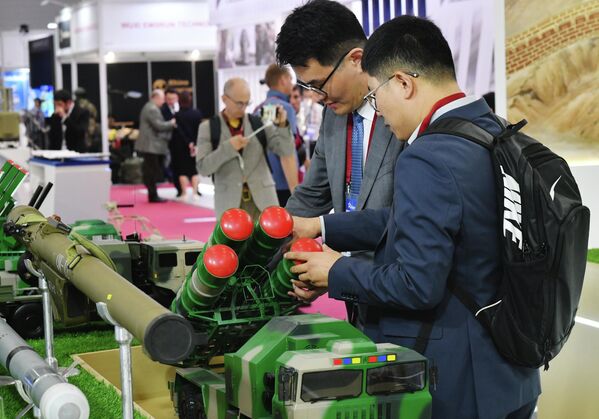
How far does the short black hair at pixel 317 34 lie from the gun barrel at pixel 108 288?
0.84 metres

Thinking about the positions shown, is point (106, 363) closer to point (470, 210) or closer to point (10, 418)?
point (10, 418)

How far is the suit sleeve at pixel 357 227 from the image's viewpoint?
2.69 m

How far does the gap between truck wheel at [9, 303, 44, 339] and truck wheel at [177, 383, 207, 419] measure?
250cm

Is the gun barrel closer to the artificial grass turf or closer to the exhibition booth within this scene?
the exhibition booth

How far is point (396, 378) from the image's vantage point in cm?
202

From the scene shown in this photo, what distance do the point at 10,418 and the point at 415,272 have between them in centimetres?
189

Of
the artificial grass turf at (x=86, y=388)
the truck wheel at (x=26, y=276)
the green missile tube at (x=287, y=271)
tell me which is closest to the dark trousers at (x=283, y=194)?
the truck wheel at (x=26, y=276)

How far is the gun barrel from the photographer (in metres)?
1.76

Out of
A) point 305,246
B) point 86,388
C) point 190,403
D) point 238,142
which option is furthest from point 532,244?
point 238,142

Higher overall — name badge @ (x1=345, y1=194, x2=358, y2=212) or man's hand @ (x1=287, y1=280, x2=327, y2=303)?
name badge @ (x1=345, y1=194, x2=358, y2=212)

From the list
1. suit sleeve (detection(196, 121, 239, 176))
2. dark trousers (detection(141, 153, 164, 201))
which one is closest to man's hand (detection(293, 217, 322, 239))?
suit sleeve (detection(196, 121, 239, 176))

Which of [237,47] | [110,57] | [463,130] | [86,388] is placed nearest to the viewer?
[463,130]

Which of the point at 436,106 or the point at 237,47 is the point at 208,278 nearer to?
the point at 436,106

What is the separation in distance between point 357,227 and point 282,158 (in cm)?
398
